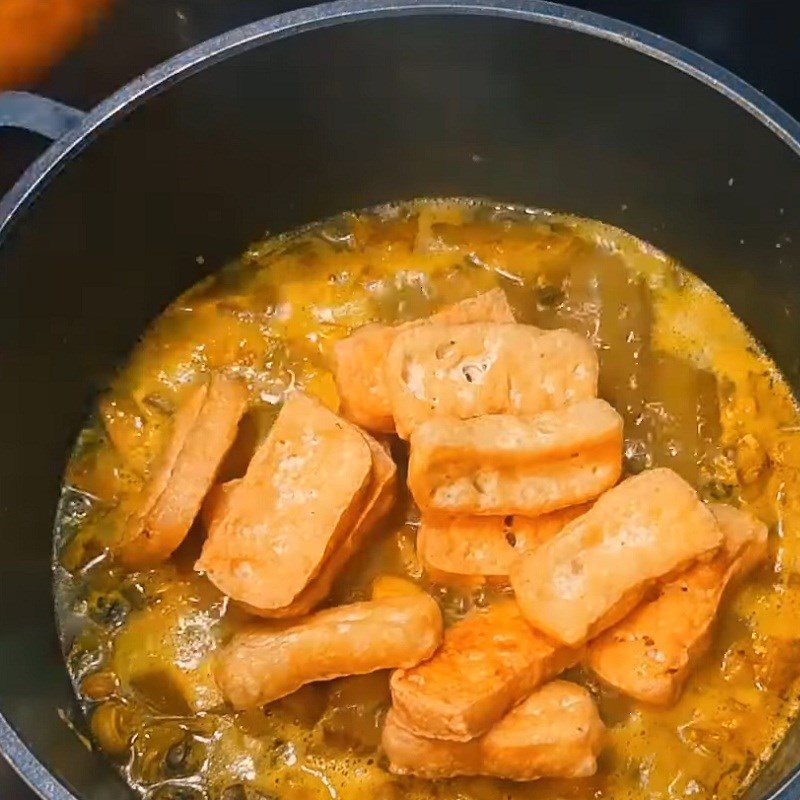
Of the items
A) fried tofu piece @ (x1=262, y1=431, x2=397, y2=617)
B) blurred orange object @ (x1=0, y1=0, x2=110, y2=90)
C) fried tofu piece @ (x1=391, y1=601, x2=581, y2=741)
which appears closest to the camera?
fried tofu piece @ (x1=391, y1=601, x2=581, y2=741)

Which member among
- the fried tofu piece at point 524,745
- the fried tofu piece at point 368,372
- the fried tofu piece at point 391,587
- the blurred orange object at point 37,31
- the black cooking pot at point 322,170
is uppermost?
the blurred orange object at point 37,31

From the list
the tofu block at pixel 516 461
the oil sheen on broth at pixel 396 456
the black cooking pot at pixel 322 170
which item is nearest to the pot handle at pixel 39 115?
the black cooking pot at pixel 322 170

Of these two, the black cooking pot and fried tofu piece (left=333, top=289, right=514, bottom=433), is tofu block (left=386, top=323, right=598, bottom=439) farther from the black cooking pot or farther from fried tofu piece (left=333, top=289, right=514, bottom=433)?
the black cooking pot

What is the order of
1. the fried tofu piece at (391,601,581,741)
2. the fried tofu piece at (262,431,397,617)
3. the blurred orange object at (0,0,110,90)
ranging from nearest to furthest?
the fried tofu piece at (391,601,581,741), the fried tofu piece at (262,431,397,617), the blurred orange object at (0,0,110,90)

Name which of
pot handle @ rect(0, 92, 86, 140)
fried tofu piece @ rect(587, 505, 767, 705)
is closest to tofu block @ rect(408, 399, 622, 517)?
fried tofu piece @ rect(587, 505, 767, 705)

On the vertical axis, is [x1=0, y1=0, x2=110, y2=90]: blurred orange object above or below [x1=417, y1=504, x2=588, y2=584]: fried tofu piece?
above

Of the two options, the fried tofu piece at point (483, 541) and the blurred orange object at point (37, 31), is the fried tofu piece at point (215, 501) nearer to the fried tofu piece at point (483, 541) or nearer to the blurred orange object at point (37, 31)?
the fried tofu piece at point (483, 541)

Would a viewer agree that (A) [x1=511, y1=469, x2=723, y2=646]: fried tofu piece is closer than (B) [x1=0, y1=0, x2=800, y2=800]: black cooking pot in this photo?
Yes
